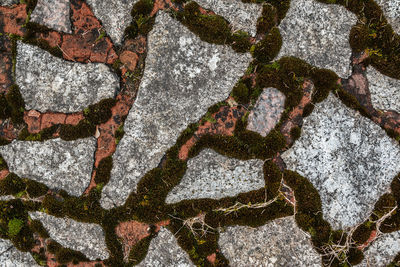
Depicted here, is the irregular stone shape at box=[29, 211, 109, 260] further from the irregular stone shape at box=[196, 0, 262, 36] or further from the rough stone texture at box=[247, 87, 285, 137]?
the irregular stone shape at box=[196, 0, 262, 36]

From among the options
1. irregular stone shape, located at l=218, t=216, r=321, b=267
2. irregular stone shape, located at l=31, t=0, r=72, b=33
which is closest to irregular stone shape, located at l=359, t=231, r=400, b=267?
irregular stone shape, located at l=218, t=216, r=321, b=267

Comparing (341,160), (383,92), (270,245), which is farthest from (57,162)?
(383,92)

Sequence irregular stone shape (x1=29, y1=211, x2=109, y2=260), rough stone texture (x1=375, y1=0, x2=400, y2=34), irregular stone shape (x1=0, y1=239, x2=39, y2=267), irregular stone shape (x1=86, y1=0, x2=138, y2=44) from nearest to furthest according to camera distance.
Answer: rough stone texture (x1=375, y1=0, x2=400, y2=34) → irregular stone shape (x1=86, y1=0, x2=138, y2=44) → irregular stone shape (x1=29, y1=211, x2=109, y2=260) → irregular stone shape (x1=0, y1=239, x2=39, y2=267)

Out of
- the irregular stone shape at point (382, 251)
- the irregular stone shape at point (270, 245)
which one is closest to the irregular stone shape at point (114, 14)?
the irregular stone shape at point (270, 245)

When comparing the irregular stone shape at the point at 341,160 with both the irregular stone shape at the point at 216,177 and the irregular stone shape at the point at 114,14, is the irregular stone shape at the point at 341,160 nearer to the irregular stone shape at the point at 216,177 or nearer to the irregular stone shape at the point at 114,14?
the irregular stone shape at the point at 216,177

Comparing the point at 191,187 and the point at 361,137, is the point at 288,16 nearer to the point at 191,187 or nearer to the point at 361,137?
the point at 361,137

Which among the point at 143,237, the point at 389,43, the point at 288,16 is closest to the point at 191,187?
the point at 143,237

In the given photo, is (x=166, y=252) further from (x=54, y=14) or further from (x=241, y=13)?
(x=54, y=14)
